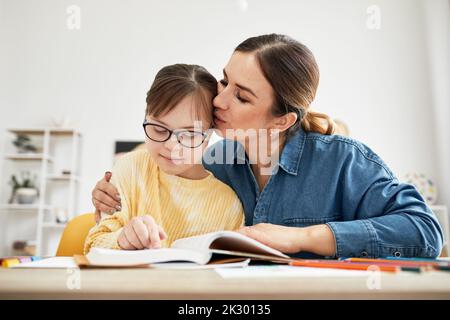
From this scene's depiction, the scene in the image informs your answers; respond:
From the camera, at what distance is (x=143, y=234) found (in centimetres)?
65

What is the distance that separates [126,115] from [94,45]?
73 centimetres

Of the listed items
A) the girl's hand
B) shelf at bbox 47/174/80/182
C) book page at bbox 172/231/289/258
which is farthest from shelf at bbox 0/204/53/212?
book page at bbox 172/231/289/258

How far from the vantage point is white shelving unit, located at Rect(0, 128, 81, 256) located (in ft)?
12.0

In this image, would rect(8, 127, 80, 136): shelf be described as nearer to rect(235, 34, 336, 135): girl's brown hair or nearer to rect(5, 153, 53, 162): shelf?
rect(5, 153, 53, 162): shelf

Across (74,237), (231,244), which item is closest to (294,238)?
(231,244)

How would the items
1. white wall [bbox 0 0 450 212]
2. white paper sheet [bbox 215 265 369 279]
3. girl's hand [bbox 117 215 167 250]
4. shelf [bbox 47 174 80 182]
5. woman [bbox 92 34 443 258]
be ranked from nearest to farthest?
white paper sheet [bbox 215 265 369 279], girl's hand [bbox 117 215 167 250], woman [bbox 92 34 443 258], shelf [bbox 47 174 80 182], white wall [bbox 0 0 450 212]

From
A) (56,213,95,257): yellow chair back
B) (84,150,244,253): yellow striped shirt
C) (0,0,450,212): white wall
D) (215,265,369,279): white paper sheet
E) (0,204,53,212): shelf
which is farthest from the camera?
(0,0,450,212): white wall

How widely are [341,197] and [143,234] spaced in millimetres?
526

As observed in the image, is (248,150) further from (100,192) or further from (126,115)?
(126,115)

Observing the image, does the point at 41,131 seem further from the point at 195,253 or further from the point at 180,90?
the point at 195,253

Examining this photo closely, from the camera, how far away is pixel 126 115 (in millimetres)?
3947

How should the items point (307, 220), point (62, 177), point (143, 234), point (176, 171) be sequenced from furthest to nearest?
point (62, 177) → point (176, 171) → point (307, 220) → point (143, 234)

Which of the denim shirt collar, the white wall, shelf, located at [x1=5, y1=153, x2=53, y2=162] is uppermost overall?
the white wall

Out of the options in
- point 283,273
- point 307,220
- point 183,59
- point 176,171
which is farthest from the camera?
point 183,59
